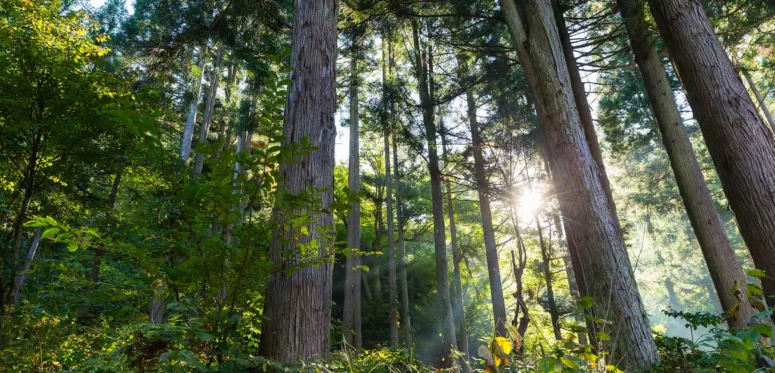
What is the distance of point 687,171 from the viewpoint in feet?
15.6

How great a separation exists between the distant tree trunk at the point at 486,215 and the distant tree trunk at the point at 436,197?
3.34 feet

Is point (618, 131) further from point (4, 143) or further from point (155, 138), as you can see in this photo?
point (4, 143)

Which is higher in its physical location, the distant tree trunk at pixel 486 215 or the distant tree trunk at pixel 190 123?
the distant tree trunk at pixel 190 123

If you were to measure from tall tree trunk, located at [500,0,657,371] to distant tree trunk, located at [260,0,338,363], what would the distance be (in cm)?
187

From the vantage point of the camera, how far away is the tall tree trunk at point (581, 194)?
252 centimetres

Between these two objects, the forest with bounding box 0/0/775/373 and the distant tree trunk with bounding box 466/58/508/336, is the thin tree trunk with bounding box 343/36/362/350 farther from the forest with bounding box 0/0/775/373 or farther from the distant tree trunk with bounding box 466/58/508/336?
the distant tree trunk with bounding box 466/58/508/336

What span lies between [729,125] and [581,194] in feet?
3.93

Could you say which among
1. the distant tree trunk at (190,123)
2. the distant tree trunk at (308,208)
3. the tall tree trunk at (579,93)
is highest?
the distant tree trunk at (190,123)

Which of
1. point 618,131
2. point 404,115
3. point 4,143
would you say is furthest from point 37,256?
point 618,131

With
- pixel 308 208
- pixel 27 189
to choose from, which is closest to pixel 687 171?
pixel 308 208

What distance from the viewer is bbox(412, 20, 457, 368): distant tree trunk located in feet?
26.3

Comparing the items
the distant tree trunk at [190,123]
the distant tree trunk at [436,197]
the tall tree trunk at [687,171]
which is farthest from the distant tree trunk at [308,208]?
the distant tree trunk at [190,123]

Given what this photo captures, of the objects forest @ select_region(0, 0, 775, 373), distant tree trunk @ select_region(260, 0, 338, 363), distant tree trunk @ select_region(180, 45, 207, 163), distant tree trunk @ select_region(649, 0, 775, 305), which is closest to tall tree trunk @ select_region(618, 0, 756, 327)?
forest @ select_region(0, 0, 775, 373)

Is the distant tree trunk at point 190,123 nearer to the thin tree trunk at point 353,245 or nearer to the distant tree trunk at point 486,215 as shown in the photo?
the thin tree trunk at point 353,245
